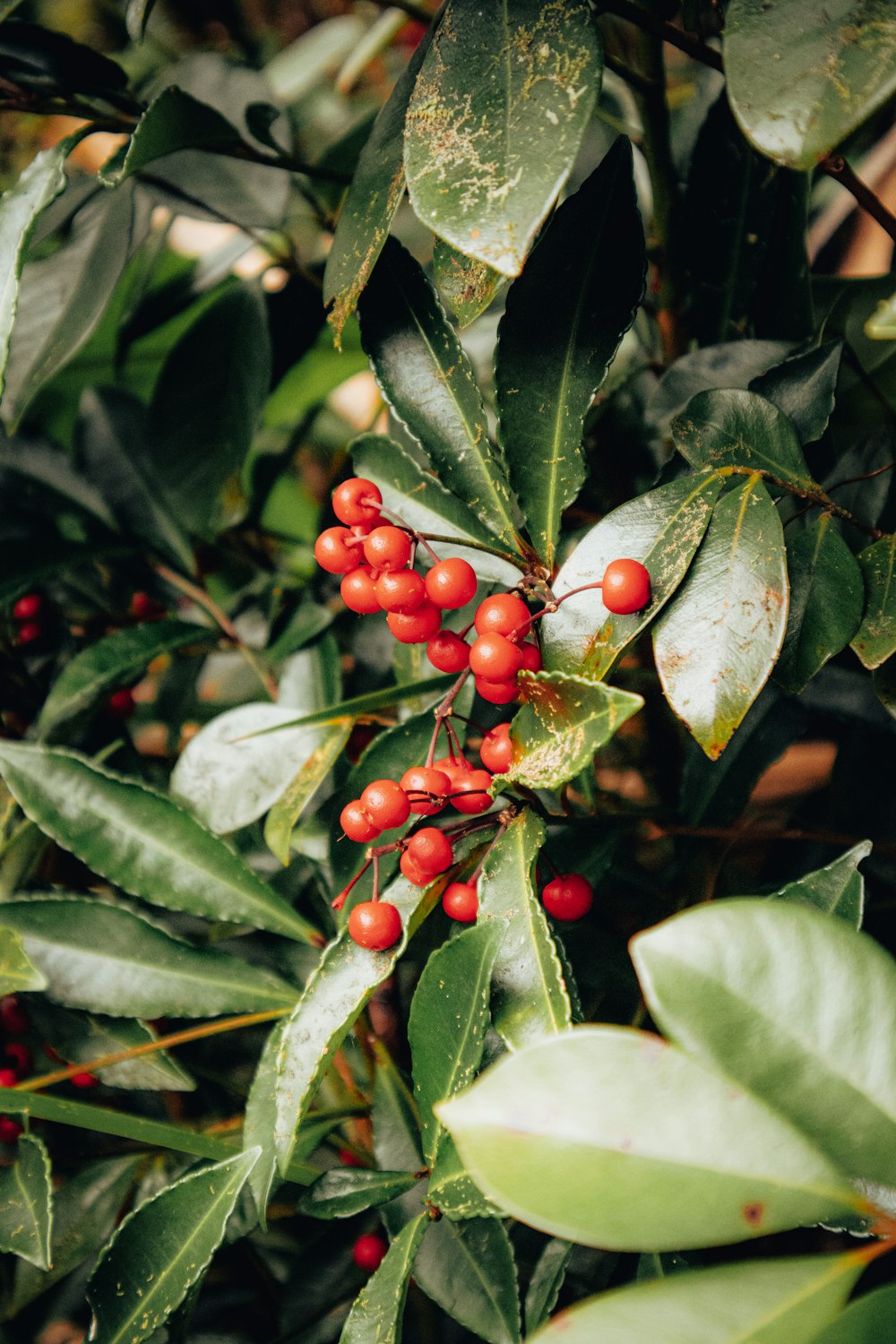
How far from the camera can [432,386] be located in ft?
1.50

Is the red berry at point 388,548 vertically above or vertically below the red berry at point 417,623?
above

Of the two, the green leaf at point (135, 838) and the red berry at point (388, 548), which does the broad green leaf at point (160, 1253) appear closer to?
the green leaf at point (135, 838)

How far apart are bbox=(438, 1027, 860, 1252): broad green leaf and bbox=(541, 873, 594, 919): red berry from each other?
252 mm

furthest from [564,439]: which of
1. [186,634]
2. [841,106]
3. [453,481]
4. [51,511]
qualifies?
[51,511]

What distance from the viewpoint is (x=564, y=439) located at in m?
0.43

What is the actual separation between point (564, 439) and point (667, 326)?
25 centimetres

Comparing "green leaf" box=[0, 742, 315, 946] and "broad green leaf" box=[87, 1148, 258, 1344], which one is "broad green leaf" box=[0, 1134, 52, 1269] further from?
"green leaf" box=[0, 742, 315, 946]

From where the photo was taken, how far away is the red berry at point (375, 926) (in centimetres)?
41

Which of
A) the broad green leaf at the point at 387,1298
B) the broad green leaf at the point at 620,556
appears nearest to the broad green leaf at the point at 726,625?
the broad green leaf at the point at 620,556

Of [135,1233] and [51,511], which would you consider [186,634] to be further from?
[135,1233]

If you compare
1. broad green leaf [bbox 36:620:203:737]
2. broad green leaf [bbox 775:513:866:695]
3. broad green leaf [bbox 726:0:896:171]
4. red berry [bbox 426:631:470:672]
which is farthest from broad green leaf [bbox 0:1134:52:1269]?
broad green leaf [bbox 726:0:896:171]

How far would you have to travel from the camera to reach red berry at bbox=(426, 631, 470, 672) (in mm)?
446

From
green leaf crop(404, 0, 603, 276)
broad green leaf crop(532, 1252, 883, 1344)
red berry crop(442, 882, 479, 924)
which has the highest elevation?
green leaf crop(404, 0, 603, 276)

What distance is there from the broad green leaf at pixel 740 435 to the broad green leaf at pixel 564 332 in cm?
5
